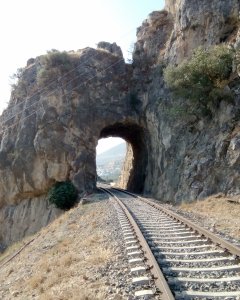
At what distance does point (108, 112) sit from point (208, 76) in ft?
50.8

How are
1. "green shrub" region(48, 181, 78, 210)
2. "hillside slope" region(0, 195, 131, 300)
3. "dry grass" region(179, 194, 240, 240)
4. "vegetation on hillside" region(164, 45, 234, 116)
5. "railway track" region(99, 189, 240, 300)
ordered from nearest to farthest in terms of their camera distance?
"railway track" region(99, 189, 240, 300), "hillside slope" region(0, 195, 131, 300), "dry grass" region(179, 194, 240, 240), "vegetation on hillside" region(164, 45, 234, 116), "green shrub" region(48, 181, 78, 210)

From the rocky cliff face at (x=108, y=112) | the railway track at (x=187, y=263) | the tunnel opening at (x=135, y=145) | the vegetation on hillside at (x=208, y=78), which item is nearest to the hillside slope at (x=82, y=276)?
the railway track at (x=187, y=263)

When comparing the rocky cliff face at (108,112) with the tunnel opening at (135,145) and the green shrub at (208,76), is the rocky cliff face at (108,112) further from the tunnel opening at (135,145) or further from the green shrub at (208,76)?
the green shrub at (208,76)

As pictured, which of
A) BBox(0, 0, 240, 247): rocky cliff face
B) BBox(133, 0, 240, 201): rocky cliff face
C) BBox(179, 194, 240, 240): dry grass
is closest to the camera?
BBox(179, 194, 240, 240): dry grass

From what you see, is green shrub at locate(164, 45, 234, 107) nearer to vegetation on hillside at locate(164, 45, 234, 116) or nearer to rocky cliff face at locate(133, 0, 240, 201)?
vegetation on hillside at locate(164, 45, 234, 116)

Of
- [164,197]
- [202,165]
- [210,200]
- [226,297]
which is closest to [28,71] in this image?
[164,197]

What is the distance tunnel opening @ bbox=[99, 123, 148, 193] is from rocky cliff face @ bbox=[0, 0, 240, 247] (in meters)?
0.13

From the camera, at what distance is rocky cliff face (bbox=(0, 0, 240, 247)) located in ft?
99.9

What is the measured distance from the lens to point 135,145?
47.1 meters

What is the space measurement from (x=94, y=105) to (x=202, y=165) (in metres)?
17.8

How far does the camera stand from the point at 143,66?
4191cm

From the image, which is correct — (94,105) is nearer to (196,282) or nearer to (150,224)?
(150,224)

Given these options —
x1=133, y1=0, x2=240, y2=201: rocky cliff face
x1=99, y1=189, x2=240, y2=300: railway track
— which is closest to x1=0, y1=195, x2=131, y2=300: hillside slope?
x1=99, y1=189, x2=240, y2=300: railway track

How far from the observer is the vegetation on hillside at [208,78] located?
25156mm
